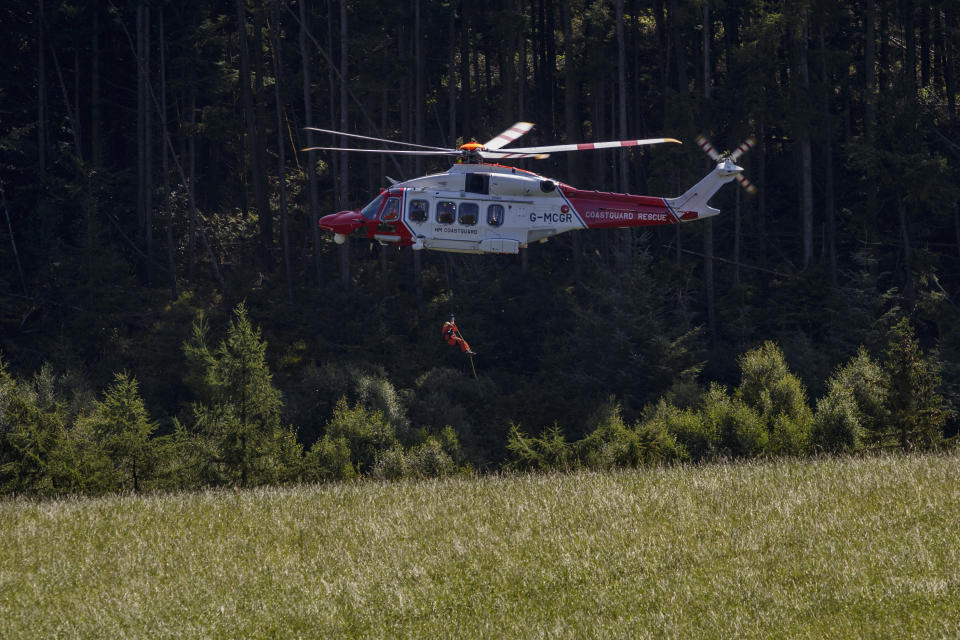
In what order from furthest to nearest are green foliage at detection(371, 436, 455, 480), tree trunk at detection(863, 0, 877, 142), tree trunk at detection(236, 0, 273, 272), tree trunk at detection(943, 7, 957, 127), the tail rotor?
tree trunk at detection(236, 0, 273, 272) < tree trunk at detection(943, 7, 957, 127) < tree trunk at detection(863, 0, 877, 142) < green foliage at detection(371, 436, 455, 480) < the tail rotor

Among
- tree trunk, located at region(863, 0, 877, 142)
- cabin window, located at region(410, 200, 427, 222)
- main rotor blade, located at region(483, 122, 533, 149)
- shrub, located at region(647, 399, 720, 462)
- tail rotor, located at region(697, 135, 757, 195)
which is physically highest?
tree trunk, located at region(863, 0, 877, 142)

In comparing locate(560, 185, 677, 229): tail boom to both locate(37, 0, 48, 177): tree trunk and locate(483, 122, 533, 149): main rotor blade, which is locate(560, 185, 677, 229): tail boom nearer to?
locate(483, 122, 533, 149): main rotor blade

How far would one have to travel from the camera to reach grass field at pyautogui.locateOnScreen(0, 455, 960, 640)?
14273 mm

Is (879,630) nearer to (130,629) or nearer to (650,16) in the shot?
(130,629)

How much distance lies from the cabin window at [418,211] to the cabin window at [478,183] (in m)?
0.98

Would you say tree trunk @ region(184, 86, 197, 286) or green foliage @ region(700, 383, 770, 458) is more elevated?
tree trunk @ region(184, 86, 197, 286)

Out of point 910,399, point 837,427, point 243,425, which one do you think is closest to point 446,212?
point 243,425

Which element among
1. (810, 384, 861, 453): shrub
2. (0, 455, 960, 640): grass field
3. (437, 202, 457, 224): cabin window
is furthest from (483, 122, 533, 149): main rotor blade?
(810, 384, 861, 453): shrub

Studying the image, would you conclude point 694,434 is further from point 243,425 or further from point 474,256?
point 474,256

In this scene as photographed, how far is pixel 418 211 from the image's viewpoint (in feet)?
77.3

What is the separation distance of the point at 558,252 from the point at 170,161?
18842mm

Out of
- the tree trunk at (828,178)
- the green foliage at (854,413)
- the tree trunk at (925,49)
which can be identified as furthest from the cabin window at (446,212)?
the tree trunk at (925,49)

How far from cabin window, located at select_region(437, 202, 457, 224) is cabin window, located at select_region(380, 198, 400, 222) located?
0.96 meters

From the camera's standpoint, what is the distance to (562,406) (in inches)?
1539
